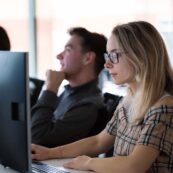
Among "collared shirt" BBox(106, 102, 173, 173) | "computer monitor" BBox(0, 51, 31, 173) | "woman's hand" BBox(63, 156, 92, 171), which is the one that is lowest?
"woman's hand" BBox(63, 156, 92, 171)

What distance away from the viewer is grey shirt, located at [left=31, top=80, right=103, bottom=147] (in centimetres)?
203

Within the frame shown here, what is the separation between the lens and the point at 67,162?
1.64m

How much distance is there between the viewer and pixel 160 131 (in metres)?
1.52

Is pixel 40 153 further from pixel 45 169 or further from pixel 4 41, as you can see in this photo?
pixel 4 41

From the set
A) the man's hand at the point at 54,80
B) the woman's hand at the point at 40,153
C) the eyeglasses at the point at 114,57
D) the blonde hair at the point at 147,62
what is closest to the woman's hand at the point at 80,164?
the woman's hand at the point at 40,153

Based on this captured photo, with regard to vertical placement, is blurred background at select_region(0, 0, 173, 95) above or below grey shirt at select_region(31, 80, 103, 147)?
above

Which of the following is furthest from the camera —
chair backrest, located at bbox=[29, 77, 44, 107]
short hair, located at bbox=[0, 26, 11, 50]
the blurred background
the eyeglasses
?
the blurred background

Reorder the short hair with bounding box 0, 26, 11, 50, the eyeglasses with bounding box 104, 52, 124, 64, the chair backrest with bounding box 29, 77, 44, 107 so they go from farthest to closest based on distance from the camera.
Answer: the chair backrest with bounding box 29, 77, 44, 107 → the short hair with bounding box 0, 26, 11, 50 → the eyeglasses with bounding box 104, 52, 124, 64

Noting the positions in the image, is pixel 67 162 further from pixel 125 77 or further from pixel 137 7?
pixel 137 7

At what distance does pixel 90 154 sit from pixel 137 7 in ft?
6.13

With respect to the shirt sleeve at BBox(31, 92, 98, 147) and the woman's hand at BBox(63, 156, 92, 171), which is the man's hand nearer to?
the shirt sleeve at BBox(31, 92, 98, 147)

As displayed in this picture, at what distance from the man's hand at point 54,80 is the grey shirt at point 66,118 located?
0.16ft

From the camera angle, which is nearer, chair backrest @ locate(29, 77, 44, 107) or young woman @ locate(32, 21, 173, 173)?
young woman @ locate(32, 21, 173, 173)

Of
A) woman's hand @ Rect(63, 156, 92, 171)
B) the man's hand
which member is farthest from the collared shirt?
the man's hand
